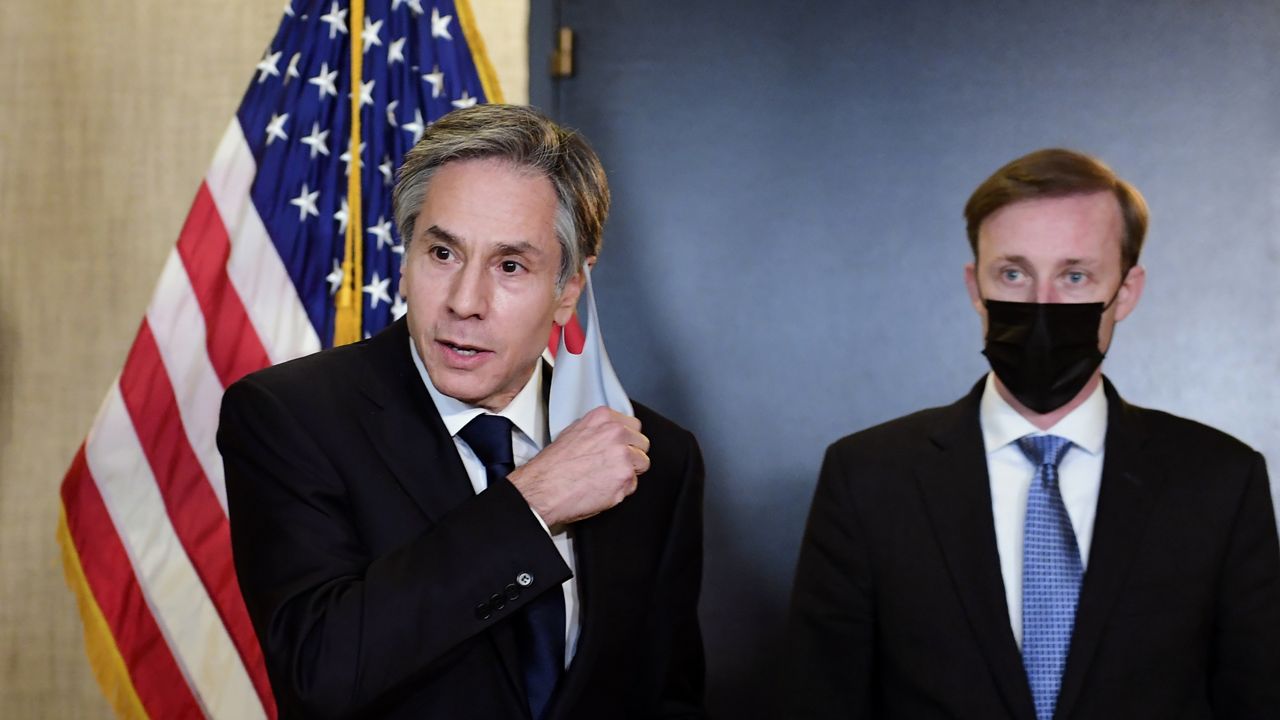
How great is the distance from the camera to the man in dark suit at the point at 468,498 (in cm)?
164

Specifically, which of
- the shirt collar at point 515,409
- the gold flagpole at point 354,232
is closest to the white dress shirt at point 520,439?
the shirt collar at point 515,409

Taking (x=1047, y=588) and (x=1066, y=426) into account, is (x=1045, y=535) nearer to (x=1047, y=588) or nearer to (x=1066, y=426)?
(x=1047, y=588)

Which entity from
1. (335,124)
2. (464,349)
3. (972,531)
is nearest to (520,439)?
(464,349)

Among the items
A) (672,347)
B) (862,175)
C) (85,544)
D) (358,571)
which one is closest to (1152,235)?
(862,175)

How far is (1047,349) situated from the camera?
2352mm

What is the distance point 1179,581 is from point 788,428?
1438 mm

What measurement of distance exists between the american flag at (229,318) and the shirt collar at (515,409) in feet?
3.33

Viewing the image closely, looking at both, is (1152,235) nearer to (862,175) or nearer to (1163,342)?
(1163,342)

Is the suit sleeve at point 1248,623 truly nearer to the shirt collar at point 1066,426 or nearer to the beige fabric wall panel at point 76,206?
the shirt collar at point 1066,426

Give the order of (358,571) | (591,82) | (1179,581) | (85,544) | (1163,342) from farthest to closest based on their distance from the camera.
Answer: (591,82) < (1163,342) < (85,544) < (1179,581) < (358,571)

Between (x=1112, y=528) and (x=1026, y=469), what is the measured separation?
19 centimetres

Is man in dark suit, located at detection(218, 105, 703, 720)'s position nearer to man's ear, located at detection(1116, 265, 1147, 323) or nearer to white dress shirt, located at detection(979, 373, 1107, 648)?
white dress shirt, located at detection(979, 373, 1107, 648)

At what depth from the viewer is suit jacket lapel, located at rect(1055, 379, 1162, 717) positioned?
219cm

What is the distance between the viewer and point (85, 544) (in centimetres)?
299
